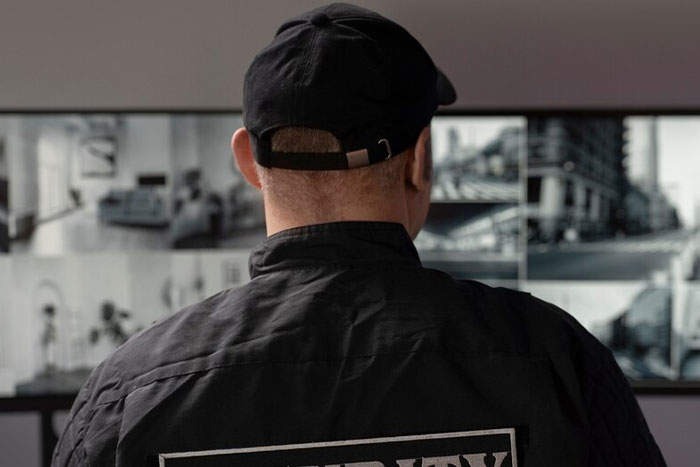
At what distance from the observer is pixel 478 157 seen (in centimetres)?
186

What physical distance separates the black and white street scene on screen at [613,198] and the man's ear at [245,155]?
3.55 ft

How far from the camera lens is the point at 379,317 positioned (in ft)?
2.59

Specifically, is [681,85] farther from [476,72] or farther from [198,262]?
[198,262]

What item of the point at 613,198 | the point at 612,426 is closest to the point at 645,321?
the point at 613,198

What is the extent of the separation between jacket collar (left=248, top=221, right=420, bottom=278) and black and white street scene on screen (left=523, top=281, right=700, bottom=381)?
115 cm

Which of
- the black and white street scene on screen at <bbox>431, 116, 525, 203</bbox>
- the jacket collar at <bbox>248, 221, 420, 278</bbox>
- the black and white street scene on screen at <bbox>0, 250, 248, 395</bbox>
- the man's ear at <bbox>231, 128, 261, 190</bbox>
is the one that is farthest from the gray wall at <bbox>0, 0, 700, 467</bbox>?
the jacket collar at <bbox>248, 221, 420, 278</bbox>

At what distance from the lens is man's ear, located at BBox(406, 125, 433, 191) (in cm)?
85

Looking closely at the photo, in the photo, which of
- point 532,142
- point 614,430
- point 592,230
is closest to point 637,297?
point 592,230

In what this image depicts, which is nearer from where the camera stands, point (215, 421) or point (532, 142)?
point (215, 421)

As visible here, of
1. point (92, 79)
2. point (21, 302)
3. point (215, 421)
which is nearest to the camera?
point (215, 421)

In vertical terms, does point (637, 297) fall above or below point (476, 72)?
below

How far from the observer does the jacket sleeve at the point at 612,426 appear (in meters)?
0.78

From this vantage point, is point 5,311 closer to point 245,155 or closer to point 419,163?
point 245,155

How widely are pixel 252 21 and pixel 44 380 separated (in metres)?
0.98
